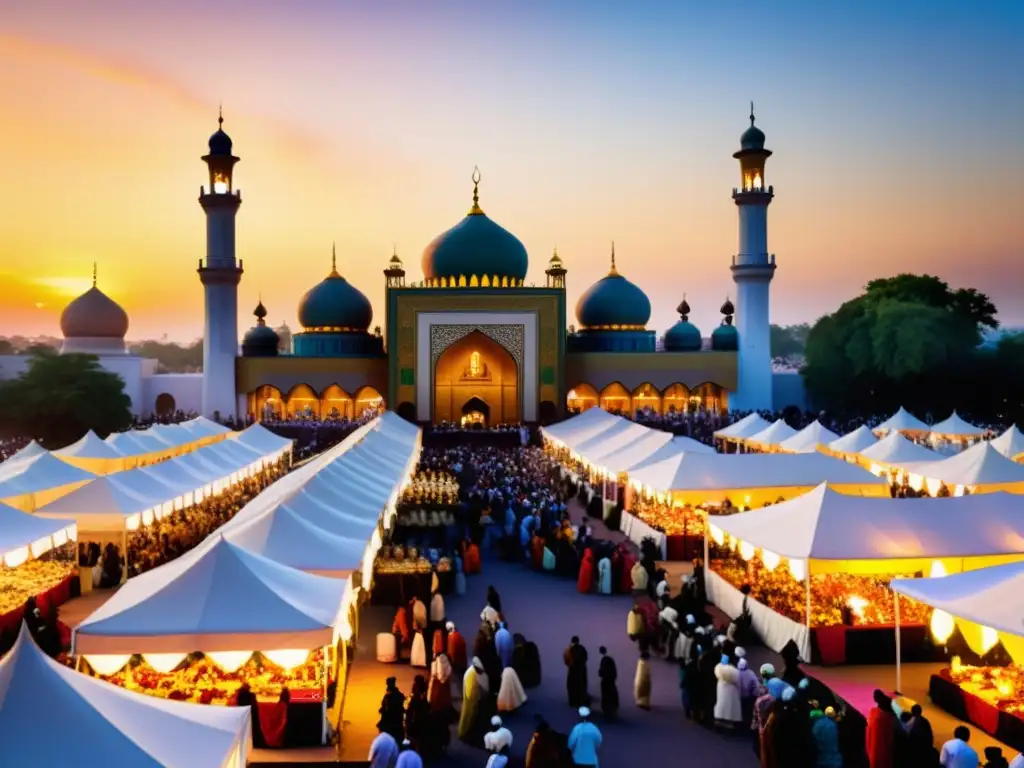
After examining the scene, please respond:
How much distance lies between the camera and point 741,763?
23.7ft

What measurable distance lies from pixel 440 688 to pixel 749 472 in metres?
8.10

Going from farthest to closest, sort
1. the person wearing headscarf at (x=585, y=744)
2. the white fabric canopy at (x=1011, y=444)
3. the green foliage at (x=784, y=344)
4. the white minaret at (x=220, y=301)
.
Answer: the green foliage at (x=784, y=344), the white minaret at (x=220, y=301), the white fabric canopy at (x=1011, y=444), the person wearing headscarf at (x=585, y=744)

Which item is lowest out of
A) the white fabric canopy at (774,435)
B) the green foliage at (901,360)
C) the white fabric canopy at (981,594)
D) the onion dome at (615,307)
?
the white fabric canopy at (981,594)

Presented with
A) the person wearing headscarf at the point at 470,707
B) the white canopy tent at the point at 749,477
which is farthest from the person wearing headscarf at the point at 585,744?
the white canopy tent at the point at 749,477

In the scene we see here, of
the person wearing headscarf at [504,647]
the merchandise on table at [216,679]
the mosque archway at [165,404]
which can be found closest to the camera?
the merchandise on table at [216,679]

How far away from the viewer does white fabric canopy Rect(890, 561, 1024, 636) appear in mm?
7297

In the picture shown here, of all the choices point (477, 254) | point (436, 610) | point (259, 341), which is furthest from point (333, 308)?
point (436, 610)

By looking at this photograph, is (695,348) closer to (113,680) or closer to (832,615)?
(832,615)

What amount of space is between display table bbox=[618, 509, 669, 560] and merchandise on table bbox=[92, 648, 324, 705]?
25.5ft

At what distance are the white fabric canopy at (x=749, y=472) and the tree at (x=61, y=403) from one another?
21762 millimetres

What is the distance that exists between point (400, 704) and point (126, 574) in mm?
7598

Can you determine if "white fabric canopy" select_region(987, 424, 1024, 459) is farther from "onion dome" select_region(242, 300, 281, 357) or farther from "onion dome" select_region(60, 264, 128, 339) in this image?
"onion dome" select_region(60, 264, 128, 339)

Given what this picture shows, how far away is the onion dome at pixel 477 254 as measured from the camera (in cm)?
3781

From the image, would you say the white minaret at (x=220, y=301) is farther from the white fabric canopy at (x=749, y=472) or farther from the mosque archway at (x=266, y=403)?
the white fabric canopy at (x=749, y=472)
